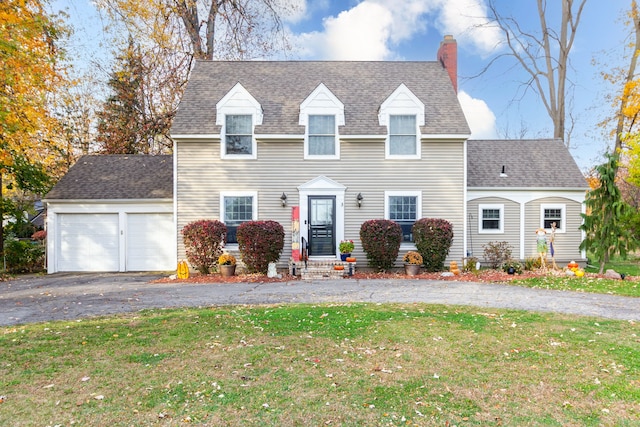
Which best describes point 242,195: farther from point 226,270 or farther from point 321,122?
point 321,122

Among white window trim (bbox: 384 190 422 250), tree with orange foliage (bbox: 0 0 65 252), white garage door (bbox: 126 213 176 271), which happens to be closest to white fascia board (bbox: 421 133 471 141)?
white window trim (bbox: 384 190 422 250)

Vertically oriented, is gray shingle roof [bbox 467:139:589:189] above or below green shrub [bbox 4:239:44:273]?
above

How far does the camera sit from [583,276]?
12.0m

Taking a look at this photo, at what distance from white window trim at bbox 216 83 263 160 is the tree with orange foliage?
5269 mm

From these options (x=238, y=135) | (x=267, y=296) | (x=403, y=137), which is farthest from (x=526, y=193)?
(x=267, y=296)

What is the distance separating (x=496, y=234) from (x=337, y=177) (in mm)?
6761

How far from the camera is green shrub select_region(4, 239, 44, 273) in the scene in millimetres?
15016

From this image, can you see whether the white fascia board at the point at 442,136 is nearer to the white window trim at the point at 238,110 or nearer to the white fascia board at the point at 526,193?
the white fascia board at the point at 526,193

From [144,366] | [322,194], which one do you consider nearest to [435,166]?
[322,194]

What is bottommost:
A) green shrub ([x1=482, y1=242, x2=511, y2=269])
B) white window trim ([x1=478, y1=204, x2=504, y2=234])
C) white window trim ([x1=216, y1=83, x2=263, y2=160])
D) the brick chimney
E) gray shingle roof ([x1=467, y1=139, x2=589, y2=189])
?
green shrub ([x1=482, y1=242, x2=511, y2=269])

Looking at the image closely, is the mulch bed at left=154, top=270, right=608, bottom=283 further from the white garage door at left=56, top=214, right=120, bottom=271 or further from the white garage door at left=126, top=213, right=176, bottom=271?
the white garage door at left=56, top=214, right=120, bottom=271

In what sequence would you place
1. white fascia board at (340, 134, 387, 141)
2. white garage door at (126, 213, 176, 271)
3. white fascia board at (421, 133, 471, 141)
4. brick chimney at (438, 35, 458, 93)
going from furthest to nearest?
brick chimney at (438, 35, 458, 93) < white garage door at (126, 213, 176, 271) < white fascia board at (340, 134, 387, 141) < white fascia board at (421, 133, 471, 141)

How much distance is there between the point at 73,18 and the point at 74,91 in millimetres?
10332

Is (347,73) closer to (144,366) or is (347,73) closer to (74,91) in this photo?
(144,366)
